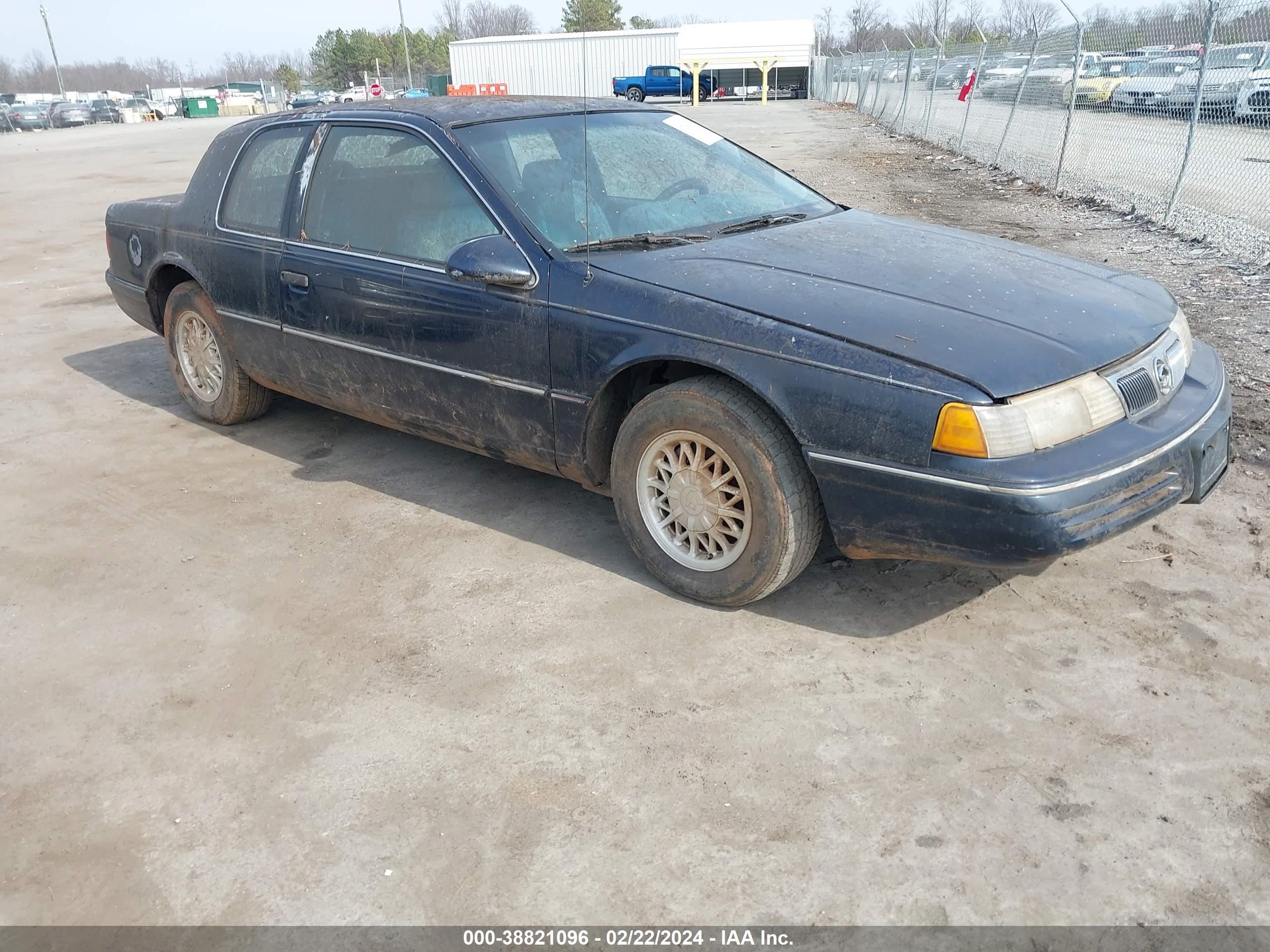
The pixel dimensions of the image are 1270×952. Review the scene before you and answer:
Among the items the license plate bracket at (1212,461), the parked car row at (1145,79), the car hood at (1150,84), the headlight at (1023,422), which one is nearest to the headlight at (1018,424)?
the headlight at (1023,422)

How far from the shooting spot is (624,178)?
4.14 m

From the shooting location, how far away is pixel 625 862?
2.38 meters

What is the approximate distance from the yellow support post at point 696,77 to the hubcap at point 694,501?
4275 cm

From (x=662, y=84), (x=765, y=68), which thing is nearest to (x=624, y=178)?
(x=765, y=68)

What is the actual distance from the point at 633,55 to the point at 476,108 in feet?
179

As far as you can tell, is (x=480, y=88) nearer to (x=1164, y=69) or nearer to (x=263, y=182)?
(x=1164, y=69)

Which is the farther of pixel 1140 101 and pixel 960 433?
pixel 1140 101

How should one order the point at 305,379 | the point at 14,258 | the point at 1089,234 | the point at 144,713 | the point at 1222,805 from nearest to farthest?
the point at 1222,805
the point at 144,713
the point at 305,379
the point at 1089,234
the point at 14,258

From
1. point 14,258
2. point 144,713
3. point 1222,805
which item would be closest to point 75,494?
point 144,713

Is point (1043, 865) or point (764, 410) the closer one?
point (1043, 865)

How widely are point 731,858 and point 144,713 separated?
74.1 inches

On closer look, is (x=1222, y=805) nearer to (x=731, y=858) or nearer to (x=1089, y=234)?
(x=731, y=858)

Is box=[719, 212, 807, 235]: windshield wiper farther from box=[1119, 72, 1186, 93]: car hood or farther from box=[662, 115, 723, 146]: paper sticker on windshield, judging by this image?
box=[1119, 72, 1186, 93]: car hood

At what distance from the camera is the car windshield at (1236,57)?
30.0 ft
